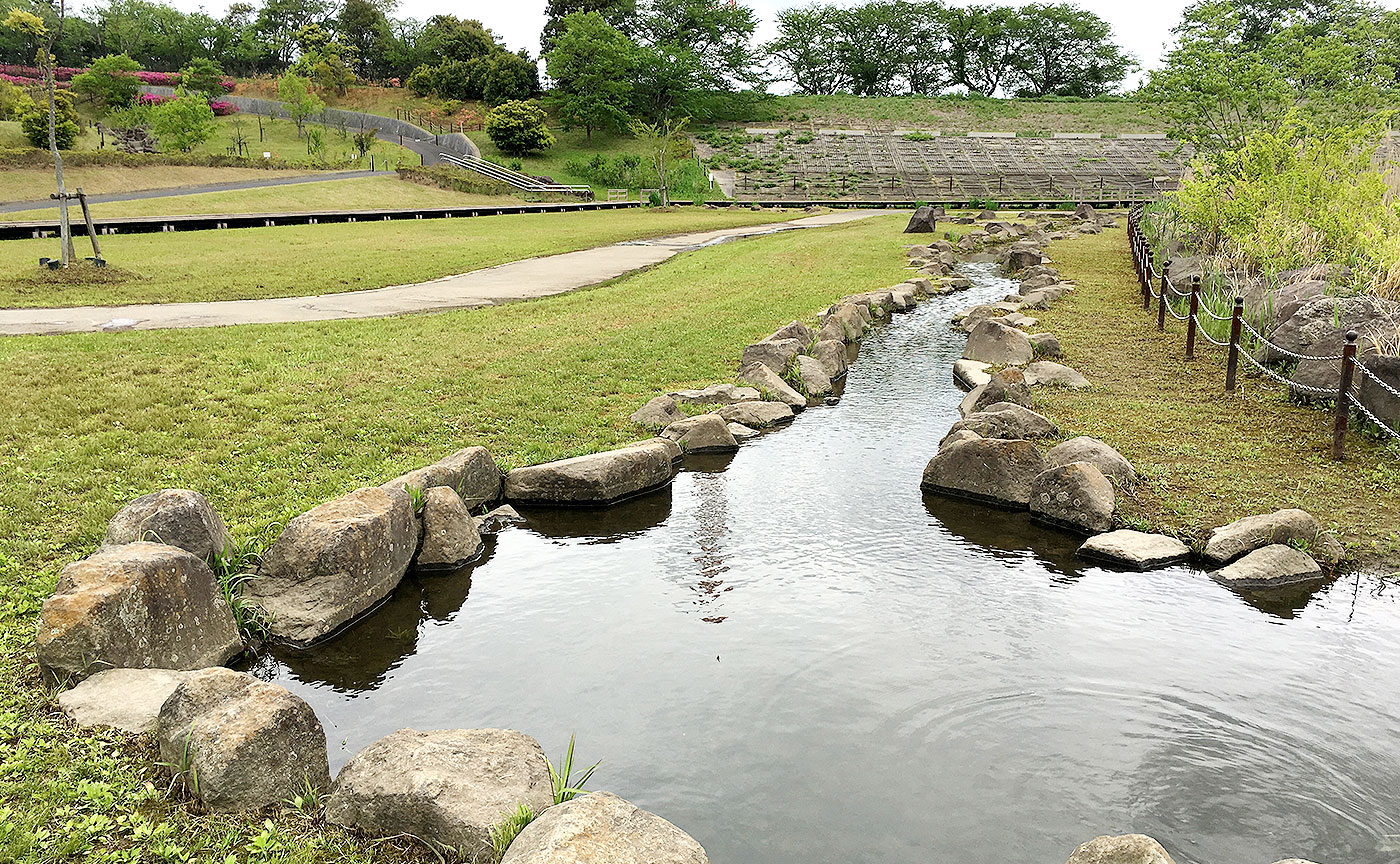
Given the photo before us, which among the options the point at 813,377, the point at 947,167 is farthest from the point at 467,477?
the point at 947,167

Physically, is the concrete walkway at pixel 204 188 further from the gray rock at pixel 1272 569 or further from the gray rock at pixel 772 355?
the gray rock at pixel 1272 569

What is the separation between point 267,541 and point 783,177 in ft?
188

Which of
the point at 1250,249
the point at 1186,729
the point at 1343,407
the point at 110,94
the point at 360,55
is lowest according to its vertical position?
the point at 1186,729

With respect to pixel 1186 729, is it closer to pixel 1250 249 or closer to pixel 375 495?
pixel 375 495

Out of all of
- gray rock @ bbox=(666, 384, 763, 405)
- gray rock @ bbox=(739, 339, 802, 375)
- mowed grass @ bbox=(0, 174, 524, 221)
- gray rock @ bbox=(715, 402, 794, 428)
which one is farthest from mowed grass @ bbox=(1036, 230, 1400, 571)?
mowed grass @ bbox=(0, 174, 524, 221)

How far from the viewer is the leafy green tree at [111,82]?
197 ft

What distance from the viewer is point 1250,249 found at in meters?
16.1

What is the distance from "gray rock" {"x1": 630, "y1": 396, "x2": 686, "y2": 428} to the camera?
10164 mm

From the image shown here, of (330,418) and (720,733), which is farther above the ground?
(330,418)

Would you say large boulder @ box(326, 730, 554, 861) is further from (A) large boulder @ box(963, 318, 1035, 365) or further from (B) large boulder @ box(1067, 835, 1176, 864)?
(A) large boulder @ box(963, 318, 1035, 365)

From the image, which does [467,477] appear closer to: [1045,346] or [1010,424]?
[1010,424]

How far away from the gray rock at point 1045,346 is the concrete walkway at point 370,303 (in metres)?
9.13

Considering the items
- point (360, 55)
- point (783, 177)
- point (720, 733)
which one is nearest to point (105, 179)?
point (783, 177)

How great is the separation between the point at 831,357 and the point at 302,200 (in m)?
34.1
